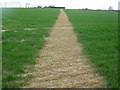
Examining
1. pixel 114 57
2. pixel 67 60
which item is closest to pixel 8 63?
pixel 67 60

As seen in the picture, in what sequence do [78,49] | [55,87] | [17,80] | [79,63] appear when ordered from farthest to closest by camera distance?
[78,49] < [79,63] < [17,80] < [55,87]

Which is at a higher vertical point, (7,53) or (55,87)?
(7,53)

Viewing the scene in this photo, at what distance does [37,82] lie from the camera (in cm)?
591

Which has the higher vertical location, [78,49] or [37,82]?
[78,49]

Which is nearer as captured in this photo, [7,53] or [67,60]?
[67,60]

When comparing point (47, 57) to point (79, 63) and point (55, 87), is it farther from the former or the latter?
point (55, 87)

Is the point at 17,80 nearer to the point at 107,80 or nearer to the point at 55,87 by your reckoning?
the point at 55,87

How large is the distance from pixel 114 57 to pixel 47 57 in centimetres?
266

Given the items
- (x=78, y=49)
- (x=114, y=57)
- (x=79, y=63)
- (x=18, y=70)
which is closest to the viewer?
(x=18, y=70)

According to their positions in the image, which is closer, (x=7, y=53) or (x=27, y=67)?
(x=27, y=67)

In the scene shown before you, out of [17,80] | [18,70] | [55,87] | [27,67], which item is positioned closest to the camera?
[55,87]

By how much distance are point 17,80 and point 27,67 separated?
1.23 m

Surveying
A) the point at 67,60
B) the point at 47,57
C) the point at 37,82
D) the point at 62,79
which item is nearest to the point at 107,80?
the point at 62,79

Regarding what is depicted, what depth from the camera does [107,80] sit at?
19.4 feet
